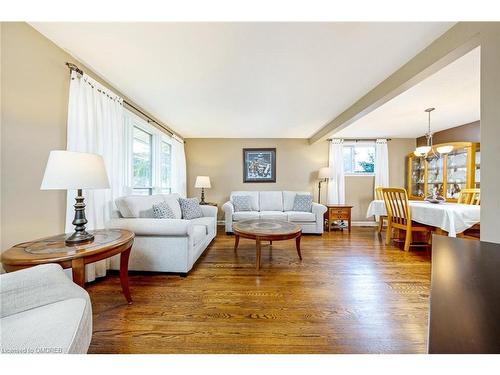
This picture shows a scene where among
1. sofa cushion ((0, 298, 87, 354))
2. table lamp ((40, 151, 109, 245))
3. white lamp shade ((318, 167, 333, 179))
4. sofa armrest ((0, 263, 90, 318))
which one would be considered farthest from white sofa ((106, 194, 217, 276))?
white lamp shade ((318, 167, 333, 179))

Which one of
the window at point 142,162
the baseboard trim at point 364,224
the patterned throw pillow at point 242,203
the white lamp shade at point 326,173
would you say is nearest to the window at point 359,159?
the white lamp shade at point 326,173

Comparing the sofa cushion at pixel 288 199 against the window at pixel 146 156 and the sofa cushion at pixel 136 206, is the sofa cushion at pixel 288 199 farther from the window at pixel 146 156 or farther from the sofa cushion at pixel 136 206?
the sofa cushion at pixel 136 206

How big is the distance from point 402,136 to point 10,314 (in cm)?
634

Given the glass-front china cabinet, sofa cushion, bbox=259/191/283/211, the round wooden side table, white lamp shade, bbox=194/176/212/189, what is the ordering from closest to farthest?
1. the round wooden side table
2. the glass-front china cabinet
3. white lamp shade, bbox=194/176/212/189
4. sofa cushion, bbox=259/191/283/211

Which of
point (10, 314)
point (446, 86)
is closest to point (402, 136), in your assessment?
point (446, 86)

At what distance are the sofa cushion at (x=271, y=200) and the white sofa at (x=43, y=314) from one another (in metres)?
3.80

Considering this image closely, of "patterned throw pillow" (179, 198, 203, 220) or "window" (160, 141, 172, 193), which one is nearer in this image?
"patterned throw pillow" (179, 198, 203, 220)

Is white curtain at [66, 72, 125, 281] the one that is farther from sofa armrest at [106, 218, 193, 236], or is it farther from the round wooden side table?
the round wooden side table

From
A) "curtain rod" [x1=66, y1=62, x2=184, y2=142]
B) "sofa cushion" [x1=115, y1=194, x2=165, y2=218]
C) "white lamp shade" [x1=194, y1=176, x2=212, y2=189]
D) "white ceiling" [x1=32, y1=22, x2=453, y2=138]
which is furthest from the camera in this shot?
"white lamp shade" [x1=194, y1=176, x2=212, y2=189]

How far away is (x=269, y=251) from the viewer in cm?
292

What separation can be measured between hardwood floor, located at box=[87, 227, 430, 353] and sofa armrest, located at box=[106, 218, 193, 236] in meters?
0.46

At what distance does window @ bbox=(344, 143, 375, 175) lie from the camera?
16.4 feet

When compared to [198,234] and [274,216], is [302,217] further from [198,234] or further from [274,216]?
[198,234]
